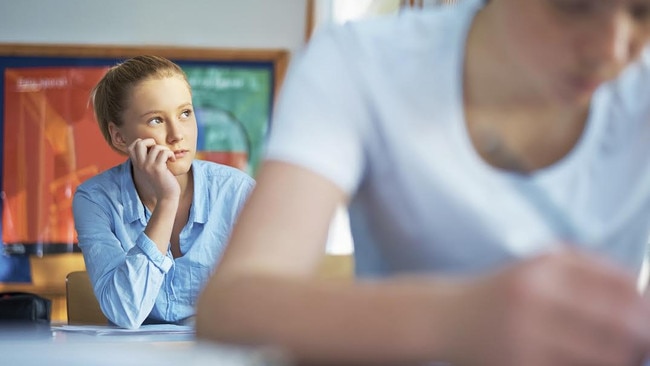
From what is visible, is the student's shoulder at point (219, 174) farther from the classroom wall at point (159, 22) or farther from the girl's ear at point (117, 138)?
the classroom wall at point (159, 22)

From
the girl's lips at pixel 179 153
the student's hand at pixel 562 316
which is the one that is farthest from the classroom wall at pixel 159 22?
the student's hand at pixel 562 316

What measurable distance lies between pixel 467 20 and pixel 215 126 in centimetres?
401

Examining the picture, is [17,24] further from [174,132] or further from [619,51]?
[619,51]

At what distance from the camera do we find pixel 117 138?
224 centimetres

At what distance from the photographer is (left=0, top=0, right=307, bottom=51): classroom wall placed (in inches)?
188

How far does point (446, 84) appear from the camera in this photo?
2.36 ft

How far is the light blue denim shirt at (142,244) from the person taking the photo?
5.99 ft

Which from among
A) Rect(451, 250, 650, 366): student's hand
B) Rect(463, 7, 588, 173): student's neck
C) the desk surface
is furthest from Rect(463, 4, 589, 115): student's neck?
the desk surface

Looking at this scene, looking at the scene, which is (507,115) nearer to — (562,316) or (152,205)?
(562,316)

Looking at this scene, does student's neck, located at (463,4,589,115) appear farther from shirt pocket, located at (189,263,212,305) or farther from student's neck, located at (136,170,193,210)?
student's neck, located at (136,170,193,210)

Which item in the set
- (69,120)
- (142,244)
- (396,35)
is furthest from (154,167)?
(69,120)

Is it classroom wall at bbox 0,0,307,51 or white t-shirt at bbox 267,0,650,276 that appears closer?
white t-shirt at bbox 267,0,650,276

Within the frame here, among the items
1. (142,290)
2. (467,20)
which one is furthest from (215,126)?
(467,20)

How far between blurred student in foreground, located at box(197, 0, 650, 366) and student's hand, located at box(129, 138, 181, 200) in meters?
1.19
